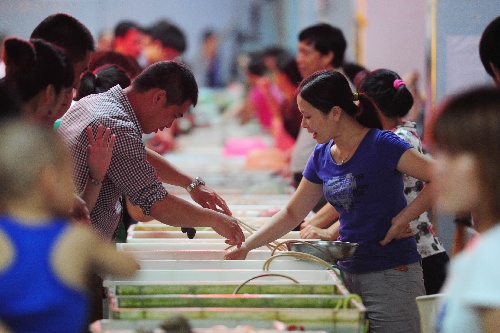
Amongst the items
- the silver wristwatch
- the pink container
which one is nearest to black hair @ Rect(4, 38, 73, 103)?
the silver wristwatch

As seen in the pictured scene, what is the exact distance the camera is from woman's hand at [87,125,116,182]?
316cm

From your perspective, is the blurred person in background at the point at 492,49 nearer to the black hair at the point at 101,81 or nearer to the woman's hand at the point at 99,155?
the woman's hand at the point at 99,155

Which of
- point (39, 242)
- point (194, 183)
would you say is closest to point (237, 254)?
point (194, 183)

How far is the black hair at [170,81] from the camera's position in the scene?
351 centimetres

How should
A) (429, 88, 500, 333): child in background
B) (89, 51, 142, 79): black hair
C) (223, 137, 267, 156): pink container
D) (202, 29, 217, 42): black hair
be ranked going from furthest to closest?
(202, 29, 217, 42): black hair, (223, 137, 267, 156): pink container, (89, 51, 142, 79): black hair, (429, 88, 500, 333): child in background

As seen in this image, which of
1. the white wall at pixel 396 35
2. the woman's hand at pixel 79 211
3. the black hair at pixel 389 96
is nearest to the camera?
the woman's hand at pixel 79 211

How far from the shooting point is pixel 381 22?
8398mm

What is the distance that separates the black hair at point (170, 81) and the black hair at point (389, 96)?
965mm

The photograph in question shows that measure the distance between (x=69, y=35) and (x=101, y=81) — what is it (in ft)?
1.60

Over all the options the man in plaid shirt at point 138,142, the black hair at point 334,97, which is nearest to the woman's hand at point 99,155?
the man in plaid shirt at point 138,142

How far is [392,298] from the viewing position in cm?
317

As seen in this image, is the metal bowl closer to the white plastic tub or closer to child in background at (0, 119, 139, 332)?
the white plastic tub

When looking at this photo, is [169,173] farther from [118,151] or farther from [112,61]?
[112,61]

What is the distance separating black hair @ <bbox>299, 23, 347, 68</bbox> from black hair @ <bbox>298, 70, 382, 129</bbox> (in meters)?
1.98
